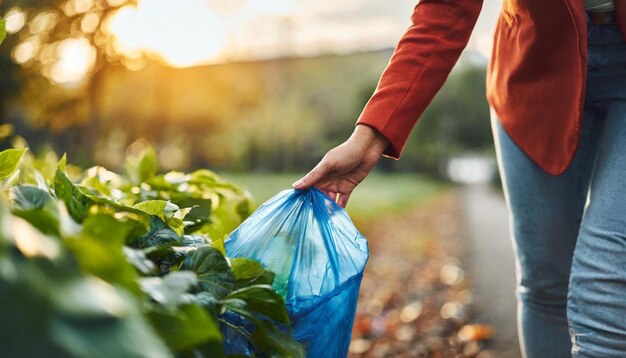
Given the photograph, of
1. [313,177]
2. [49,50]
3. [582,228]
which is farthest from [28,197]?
[49,50]

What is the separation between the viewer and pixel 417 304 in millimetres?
4746

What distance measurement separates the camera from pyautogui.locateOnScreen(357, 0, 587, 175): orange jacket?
1.65 metres

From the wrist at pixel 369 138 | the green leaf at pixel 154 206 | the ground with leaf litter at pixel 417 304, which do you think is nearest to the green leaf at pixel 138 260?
the green leaf at pixel 154 206

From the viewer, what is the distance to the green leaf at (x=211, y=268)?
1.05 m

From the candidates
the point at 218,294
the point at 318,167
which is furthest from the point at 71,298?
the point at 318,167

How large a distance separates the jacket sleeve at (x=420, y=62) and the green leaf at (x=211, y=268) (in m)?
0.71

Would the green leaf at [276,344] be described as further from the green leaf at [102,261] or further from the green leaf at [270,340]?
the green leaf at [102,261]

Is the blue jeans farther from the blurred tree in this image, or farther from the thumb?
the blurred tree

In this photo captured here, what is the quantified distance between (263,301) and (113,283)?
40 cm

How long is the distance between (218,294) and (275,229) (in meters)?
0.34

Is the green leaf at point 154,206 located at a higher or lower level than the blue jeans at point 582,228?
higher

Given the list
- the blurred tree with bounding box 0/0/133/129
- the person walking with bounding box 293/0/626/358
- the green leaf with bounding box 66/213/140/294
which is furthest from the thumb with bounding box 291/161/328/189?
the blurred tree with bounding box 0/0/133/129

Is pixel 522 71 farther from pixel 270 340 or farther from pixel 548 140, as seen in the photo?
pixel 270 340

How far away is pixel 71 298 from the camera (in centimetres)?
56
